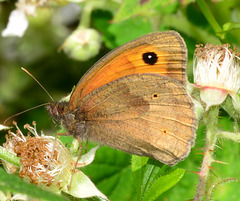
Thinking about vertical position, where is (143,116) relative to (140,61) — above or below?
below

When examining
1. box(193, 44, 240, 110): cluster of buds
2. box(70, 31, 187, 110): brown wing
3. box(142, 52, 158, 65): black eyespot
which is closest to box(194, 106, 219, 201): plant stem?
box(193, 44, 240, 110): cluster of buds

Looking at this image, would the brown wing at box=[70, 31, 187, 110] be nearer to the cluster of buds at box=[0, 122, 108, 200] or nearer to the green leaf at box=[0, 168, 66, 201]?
the cluster of buds at box=[0, 122, 108, 200]

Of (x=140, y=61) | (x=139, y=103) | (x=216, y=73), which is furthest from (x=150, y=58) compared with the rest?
(x=216, y=73)

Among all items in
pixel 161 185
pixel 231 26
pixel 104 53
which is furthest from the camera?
pixel 104 53

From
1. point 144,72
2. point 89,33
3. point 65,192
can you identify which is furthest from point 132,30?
point 65,192

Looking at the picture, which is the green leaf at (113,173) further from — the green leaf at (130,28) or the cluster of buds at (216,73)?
the green leaf at (130,28)

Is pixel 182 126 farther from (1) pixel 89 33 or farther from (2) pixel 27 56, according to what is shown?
(2) pixel 27 56

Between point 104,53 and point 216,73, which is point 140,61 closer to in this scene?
point 216,73
